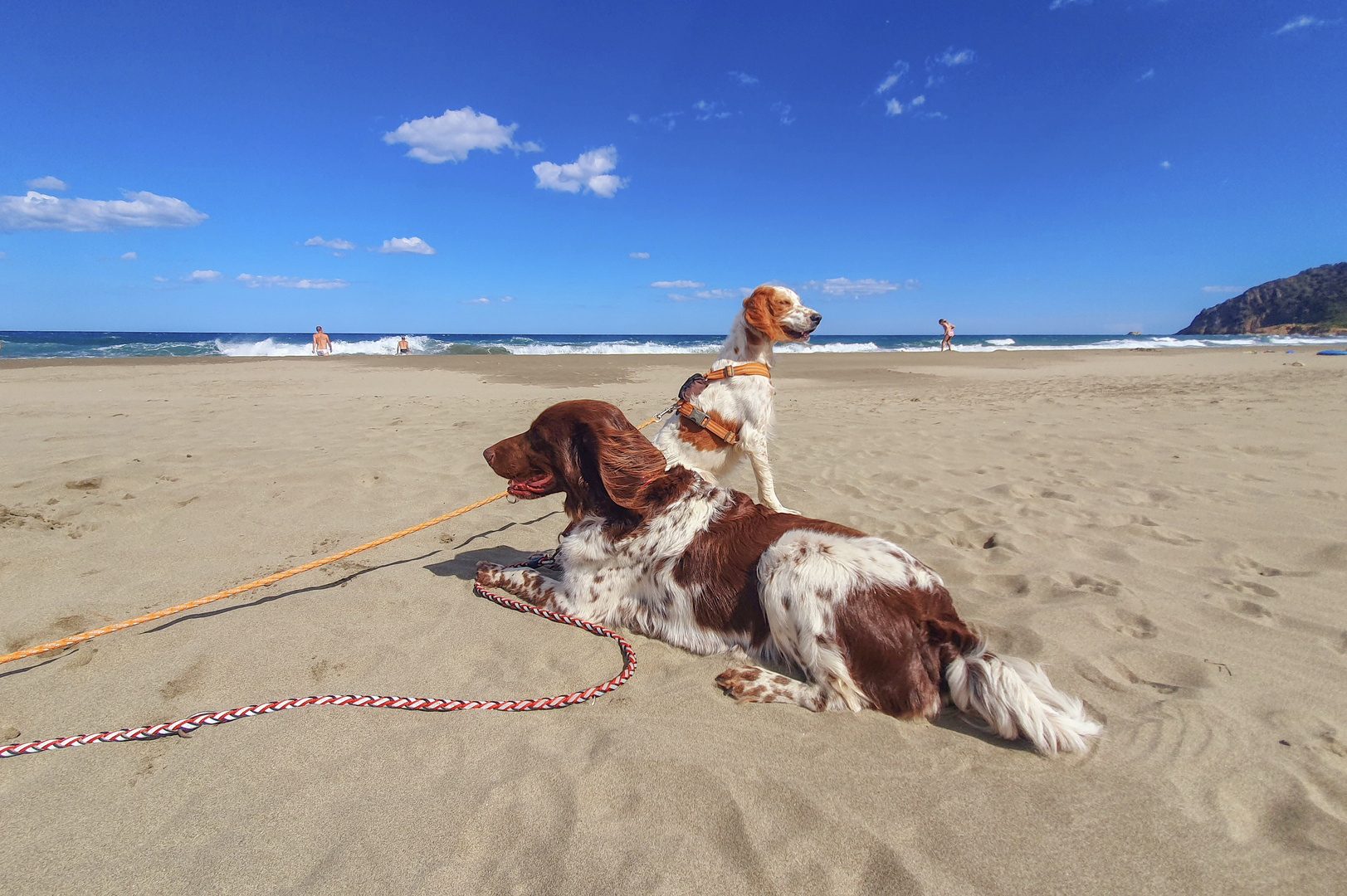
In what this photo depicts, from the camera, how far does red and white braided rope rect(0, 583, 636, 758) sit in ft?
6.67

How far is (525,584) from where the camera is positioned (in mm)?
3408

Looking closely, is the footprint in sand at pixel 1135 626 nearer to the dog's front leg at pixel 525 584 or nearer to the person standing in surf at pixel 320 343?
the dog's front leg at pixel 525 584

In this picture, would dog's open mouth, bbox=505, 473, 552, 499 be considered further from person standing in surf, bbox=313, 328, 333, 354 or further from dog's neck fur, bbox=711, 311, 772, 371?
person standing in surf, bbox=313, 328, 333, 354

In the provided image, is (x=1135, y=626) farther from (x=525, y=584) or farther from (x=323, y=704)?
(x=323, y=704)

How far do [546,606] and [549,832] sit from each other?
61.3 inches

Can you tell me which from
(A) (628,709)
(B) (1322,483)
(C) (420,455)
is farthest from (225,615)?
(B) (1322,483)

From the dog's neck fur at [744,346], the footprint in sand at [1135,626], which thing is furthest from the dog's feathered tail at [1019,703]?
the dog's neck fur at [744,346]

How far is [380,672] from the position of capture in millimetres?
2656

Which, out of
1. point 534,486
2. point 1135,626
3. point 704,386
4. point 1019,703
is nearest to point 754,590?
point 1019,703

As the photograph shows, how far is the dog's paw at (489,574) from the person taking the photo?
348 centimetres

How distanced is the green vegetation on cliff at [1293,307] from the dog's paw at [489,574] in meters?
69.4

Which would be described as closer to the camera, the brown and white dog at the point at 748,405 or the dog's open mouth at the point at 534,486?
the dog's open mouth at the point at 534,486

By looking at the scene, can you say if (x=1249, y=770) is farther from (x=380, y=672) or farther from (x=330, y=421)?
(x=330, y=421)

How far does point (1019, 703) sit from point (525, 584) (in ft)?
7.97
